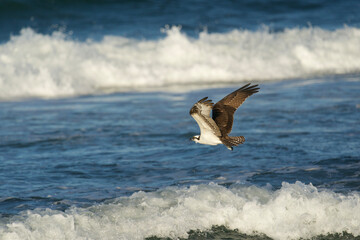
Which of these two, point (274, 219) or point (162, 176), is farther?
point (162, 176)

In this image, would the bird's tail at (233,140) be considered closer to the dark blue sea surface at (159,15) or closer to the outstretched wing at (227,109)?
the outstretched wing at (227,109)

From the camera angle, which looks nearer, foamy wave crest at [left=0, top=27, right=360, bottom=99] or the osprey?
the osprey

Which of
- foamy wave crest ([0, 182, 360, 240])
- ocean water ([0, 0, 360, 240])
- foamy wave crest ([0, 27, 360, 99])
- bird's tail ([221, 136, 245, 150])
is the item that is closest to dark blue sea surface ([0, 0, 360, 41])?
ocean water ([0, 0, 360, 240])

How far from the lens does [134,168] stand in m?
7.56

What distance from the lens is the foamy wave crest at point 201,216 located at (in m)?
5.50

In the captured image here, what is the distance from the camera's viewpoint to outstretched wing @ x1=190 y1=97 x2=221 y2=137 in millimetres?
5262

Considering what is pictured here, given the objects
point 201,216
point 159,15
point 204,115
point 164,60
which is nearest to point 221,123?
point 204,115

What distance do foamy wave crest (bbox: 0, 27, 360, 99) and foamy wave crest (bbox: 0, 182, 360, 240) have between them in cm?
768

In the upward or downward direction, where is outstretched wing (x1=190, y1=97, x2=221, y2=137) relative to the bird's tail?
upward

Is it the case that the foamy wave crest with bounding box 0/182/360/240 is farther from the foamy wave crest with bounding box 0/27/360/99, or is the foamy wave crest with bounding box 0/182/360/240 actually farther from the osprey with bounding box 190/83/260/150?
the foamy wave crest with bounding box 0/27/360/99

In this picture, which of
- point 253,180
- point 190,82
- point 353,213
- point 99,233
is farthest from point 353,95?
point 99,233

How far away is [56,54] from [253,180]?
1000cm

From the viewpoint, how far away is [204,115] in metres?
5.46

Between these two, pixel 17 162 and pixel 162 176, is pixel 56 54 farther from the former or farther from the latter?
pixel 162 176
